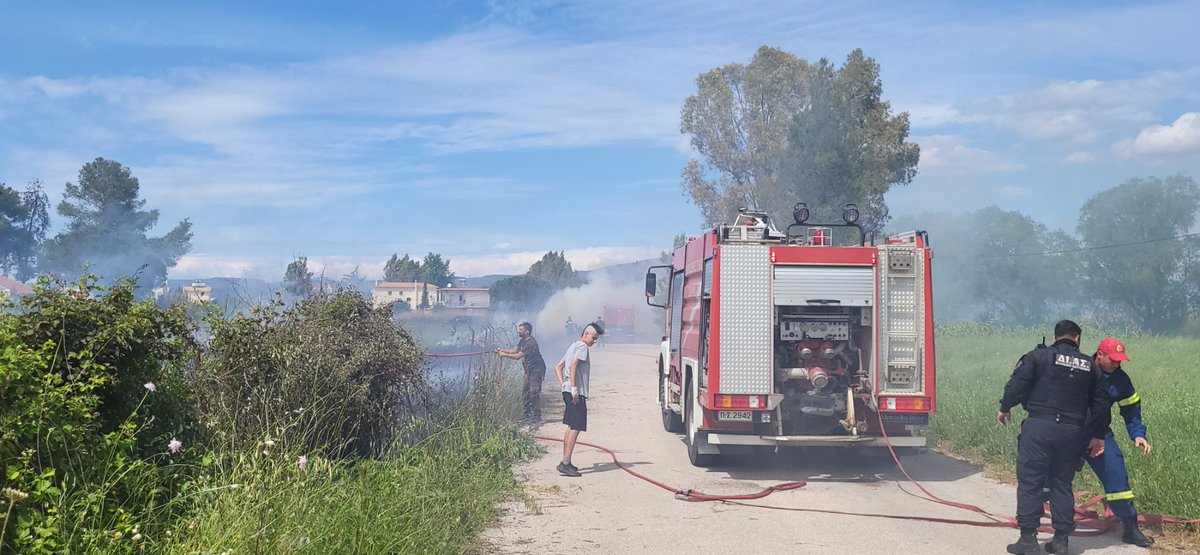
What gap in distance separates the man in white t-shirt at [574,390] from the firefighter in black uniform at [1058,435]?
15.5 feet

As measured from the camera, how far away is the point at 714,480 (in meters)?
10.2

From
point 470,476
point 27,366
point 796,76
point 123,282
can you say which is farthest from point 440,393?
point 796,76

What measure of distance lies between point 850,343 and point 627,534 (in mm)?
4411

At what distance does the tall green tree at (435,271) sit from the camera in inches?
3889

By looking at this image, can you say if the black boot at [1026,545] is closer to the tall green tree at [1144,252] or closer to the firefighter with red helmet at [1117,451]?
the firefighter with red helmet at [1117,451]

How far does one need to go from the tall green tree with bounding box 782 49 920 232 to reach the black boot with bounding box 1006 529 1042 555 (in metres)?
30.8

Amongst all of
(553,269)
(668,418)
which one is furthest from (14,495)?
A: (553,269)

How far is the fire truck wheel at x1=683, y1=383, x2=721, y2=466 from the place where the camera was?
35.6 ft

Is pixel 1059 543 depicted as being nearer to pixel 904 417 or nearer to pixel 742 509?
Result: pixel 742 509

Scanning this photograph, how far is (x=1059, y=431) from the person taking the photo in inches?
276

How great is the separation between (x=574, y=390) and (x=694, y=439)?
1.63m

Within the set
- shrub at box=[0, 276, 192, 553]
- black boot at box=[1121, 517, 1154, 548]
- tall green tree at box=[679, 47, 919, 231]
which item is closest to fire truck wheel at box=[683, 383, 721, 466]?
black boot at box=[1121, 517, 1154, 548]

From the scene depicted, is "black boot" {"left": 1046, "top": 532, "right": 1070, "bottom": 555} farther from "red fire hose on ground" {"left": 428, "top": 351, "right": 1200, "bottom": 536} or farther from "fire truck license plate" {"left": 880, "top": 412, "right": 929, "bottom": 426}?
"fire truck license plate" {"left": 880, "top": 412, "right": 929, "bottom": 426}

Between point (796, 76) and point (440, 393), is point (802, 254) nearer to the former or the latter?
point (440, 393)
